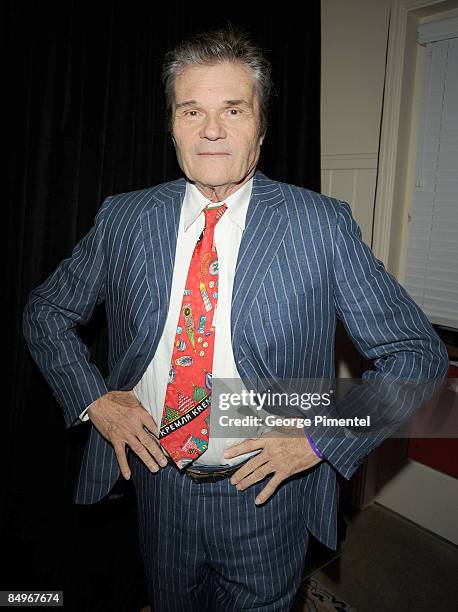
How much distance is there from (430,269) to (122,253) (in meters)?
1.66

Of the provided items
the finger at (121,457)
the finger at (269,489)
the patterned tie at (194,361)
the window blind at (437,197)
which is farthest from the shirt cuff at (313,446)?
the window blind at (437,197)

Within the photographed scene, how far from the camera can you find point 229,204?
4.11 feet

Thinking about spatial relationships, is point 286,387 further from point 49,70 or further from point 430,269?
point 430,269

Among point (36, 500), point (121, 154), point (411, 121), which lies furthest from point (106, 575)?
point (411, 121)

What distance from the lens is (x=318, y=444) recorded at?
1.17m

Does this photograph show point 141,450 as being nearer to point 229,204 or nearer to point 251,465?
point 251,465

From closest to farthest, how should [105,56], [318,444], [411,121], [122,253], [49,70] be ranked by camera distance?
[318,444] → [122,253] → [49,70] → [105,56] → [411,121]

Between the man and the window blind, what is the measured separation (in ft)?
4.27

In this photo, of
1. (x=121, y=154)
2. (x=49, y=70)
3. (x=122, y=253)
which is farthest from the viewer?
(x=121, y=154)

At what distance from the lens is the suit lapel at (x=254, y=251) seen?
1.16 m

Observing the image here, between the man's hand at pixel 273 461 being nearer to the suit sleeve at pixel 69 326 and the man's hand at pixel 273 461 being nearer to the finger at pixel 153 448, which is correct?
the finger at pixel 153 448

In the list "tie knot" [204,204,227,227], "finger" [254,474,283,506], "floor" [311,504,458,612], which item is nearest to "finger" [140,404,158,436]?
"finger" [254,474,283,506]

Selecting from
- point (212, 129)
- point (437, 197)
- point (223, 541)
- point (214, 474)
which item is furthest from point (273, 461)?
point (437, 197)

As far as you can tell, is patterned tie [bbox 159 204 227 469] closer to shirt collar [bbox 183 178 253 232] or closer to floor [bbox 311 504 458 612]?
shirt collar [bbox 183 178 253 232]
